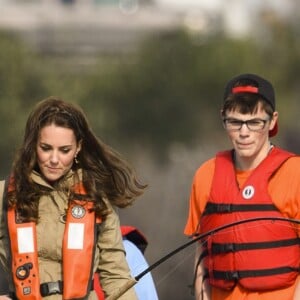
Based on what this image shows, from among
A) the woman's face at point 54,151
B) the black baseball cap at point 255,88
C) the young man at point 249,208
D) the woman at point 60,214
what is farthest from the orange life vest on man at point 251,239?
the woman's face at point 54,151

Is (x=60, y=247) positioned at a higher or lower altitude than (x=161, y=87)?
lower

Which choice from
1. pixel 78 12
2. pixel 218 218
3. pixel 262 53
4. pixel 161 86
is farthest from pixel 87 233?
pixel 78 12

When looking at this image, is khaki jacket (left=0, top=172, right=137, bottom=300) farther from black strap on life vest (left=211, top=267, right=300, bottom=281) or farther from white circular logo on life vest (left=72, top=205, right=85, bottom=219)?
black strap on life vest (left=211, top=267, right=300, bottom=281)

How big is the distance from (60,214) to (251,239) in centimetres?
93

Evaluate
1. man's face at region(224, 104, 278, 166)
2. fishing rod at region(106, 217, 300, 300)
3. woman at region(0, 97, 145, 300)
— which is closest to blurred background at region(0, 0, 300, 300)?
man's face at region(224, 104, 278, 166)

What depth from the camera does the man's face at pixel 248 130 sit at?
7.43 meters

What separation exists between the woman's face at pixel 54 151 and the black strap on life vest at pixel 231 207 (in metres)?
0.82

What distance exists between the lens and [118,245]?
7.10m

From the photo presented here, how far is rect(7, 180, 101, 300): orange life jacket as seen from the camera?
6.90 meters

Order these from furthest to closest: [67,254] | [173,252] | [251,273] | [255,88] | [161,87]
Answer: [161,87] → [255,88] → [251,273] → [173,252] → [67,254]

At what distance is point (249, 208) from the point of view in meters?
7.43

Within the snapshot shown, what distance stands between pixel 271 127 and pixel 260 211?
1.38 feet

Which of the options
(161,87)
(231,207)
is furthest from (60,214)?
(161,87)

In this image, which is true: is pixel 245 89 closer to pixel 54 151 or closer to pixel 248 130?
pixel 248 130
